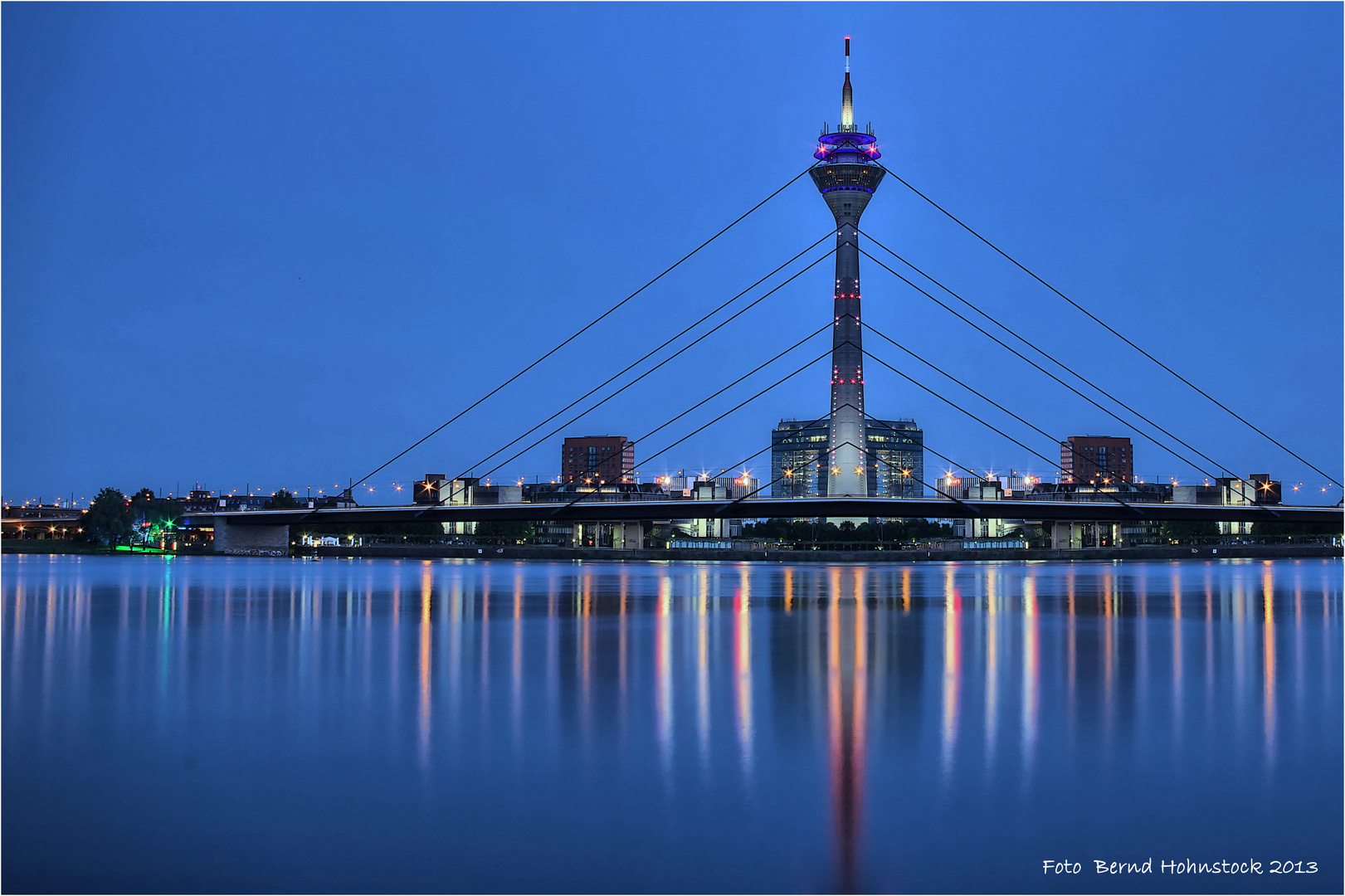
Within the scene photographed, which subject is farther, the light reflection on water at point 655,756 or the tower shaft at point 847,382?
the tower shaft at point 847,382

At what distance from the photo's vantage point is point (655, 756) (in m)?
11.9

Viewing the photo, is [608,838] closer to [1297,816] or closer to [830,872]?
[830,872]

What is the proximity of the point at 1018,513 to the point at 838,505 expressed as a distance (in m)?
12.6

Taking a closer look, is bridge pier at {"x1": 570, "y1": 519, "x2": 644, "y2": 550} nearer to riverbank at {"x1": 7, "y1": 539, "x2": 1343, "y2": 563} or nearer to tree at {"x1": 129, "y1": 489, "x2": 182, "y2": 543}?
riverbank at {"x1": 7, "y1": 539, "x2": 1343, "y2": 563}

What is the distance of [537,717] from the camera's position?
14.2 m

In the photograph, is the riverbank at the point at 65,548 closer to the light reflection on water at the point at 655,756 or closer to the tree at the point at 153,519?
the tree at the point at 153,519

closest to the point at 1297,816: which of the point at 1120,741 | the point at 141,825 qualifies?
the point at 1120,741

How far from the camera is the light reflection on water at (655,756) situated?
28.0ft

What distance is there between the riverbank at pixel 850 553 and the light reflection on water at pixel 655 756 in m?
76.8

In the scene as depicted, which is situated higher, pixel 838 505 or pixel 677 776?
pixel 838 505

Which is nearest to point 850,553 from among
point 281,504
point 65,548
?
Answer: point 281,504

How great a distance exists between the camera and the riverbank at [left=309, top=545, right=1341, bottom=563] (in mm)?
103500

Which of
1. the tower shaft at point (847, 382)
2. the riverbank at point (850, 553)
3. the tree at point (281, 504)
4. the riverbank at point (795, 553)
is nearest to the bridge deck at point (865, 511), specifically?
the riverbank at point (795, 553)

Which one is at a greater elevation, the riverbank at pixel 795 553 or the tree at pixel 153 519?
the tree at pixel 153 519
